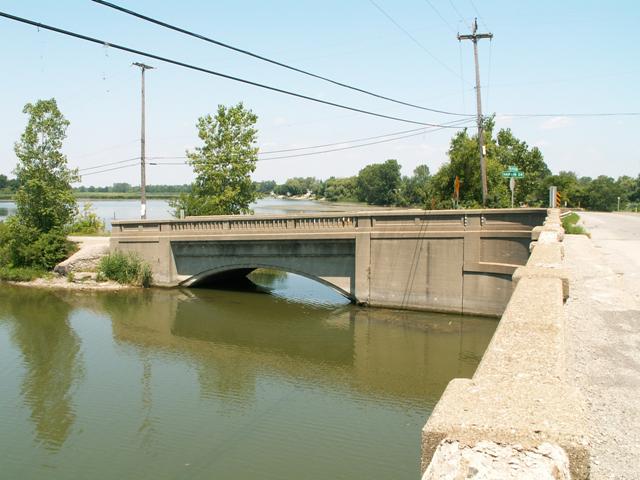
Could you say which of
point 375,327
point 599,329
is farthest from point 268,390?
point 599,329

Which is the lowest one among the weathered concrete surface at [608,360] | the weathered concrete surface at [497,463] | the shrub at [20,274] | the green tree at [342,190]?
the shrub at [20,274]

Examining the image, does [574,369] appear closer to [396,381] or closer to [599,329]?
[599,329]

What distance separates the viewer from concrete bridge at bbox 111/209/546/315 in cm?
1864

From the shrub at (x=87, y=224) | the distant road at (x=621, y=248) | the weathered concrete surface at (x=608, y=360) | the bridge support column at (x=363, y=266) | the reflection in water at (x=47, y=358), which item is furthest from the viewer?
the shrub at (x=87, y=224)

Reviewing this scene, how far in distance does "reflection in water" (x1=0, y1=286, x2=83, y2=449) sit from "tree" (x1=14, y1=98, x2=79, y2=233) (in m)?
5.39

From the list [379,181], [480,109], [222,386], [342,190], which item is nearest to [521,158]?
[480,109]

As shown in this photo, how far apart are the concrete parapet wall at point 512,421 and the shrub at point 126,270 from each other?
2384 cm

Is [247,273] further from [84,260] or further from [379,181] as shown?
[379,181]

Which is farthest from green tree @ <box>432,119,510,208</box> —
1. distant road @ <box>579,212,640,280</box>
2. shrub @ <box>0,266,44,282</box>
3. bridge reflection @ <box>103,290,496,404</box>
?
shrub @ <box>0,266,44,282</box>

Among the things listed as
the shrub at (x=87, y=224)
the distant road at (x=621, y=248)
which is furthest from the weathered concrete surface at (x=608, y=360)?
the shrub at (x=87, y=224)

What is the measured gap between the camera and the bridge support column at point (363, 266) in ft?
67.6

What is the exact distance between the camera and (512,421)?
2.51 m

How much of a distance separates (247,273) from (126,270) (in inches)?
253

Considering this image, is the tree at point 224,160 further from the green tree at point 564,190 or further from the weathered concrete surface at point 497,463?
the green tree at point 564,190
